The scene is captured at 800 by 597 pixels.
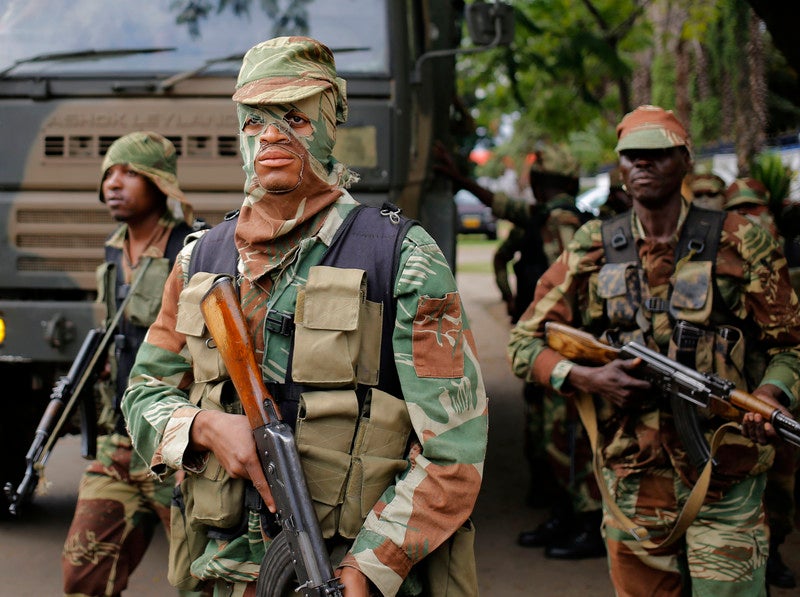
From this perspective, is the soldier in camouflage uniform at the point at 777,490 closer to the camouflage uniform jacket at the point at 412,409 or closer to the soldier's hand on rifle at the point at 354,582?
the camouflage uniform jacket at the point at 412,409

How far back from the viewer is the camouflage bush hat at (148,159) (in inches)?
156

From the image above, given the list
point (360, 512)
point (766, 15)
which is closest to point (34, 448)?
point (360, 512)

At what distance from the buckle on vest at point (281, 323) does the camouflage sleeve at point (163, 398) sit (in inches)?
9.8

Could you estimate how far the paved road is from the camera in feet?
15.9

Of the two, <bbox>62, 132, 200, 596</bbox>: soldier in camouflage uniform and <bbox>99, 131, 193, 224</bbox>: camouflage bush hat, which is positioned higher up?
<bbox>99, 131, 193, 224</bbox>: camouflage bush hat

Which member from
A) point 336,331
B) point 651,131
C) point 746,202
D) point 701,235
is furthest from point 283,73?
point 746,202

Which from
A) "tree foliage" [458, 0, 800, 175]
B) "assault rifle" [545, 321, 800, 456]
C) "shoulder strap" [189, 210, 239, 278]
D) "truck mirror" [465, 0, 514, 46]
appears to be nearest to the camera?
"shoulder strap" [189, 210, 239, 278]

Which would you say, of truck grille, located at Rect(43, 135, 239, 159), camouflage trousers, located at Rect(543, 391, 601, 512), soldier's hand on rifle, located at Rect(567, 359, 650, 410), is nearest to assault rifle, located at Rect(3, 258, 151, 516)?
truck grille, located at Rect(43, 135, 239, 159)

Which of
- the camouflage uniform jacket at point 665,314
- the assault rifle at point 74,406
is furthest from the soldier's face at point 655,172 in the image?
the assault rifle at point 74,406

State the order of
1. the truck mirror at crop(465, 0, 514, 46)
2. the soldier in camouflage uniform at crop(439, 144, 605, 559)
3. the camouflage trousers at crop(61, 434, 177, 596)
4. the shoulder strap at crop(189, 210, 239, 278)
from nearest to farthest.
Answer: the shoulder strap at crop(189, 210, 239, 278), the camouflage trousers at crop(61, 434, 177, 596), the truck mirror at crop(465, 0, 514, 46), the soldier in camouflage uniform at crop(439, 144, 605, 559)

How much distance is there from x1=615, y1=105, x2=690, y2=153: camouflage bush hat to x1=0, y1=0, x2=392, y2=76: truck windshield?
1604 mm

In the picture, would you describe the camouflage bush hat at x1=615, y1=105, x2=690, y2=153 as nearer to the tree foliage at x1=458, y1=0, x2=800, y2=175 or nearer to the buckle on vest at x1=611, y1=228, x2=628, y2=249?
the buckle on vest at x1=611, y1=228, x2=628, y2=249

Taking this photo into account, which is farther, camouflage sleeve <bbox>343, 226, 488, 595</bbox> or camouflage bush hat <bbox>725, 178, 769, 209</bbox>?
camouflage bush hat <bbox>725, 178, 769, 209</bbox>

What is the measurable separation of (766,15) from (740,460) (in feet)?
7.67
